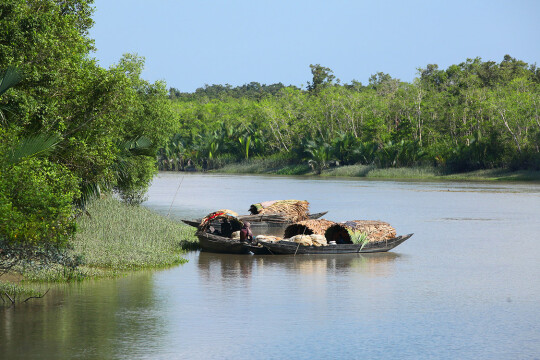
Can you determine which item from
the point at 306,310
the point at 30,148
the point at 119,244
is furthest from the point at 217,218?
the point at 30,148

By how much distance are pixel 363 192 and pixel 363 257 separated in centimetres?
3755

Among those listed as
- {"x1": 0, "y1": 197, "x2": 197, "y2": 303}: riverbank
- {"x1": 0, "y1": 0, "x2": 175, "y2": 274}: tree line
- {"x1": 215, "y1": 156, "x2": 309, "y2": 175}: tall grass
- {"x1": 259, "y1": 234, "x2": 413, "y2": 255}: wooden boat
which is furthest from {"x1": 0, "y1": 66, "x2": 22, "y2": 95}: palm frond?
{"x1": 215, "y1": 156, "x2": 309, "y2": 175}: tall grass

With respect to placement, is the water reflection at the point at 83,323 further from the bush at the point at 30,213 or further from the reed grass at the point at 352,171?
the reed grass at the point at 352,171

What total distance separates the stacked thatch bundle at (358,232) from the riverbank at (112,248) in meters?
5.12

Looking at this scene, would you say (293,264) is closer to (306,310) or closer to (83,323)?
(306,310)

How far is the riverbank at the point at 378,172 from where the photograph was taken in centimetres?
7631

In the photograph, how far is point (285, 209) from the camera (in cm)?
3528

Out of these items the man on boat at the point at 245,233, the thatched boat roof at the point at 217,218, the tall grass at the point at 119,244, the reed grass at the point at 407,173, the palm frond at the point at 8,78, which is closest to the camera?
the palm frond at the point at 8,78

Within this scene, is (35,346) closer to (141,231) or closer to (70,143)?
(70,143)

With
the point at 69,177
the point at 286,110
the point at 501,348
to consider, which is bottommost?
the point at 501,348

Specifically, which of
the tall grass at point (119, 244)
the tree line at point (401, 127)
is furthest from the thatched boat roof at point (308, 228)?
the tree line at point (401, 127)

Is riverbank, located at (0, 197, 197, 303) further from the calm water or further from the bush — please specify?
the bush

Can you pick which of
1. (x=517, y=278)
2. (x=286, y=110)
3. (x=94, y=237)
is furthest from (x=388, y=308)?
(x=286, y=110)

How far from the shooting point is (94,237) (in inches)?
Answer: 962
